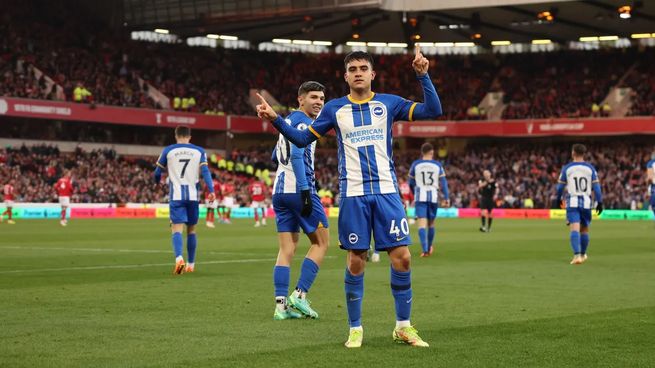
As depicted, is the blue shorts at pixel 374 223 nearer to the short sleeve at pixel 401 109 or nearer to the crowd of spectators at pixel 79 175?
the short sleeve at pixel 401 109

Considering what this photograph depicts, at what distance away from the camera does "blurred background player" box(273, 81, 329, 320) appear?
10602mm

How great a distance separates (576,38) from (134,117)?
103ft

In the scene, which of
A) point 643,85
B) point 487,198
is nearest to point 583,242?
point 487,198

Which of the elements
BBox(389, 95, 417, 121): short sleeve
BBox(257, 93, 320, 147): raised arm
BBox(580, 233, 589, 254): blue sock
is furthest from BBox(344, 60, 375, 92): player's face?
BBox(580, 233, 589, 254): blue sock

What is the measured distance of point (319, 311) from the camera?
1118cm

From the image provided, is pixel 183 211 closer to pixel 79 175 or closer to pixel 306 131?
pixel 306 131

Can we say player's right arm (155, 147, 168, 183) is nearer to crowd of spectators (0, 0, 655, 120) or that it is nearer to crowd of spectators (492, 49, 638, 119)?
crowd of spectators (0, 0, 655, 120)

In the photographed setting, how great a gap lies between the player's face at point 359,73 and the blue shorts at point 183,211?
26.2 ft

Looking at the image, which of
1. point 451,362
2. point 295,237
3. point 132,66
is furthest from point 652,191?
point 132,66

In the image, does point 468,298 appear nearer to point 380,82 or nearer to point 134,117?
point 134,117

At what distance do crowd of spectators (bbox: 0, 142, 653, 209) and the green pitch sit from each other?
33.7 meters

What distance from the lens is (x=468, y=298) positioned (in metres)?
12.4

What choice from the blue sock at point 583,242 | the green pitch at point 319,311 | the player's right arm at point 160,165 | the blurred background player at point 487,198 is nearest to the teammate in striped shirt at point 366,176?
the green pitch at point 319,311

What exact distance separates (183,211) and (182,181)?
0.48 metres
